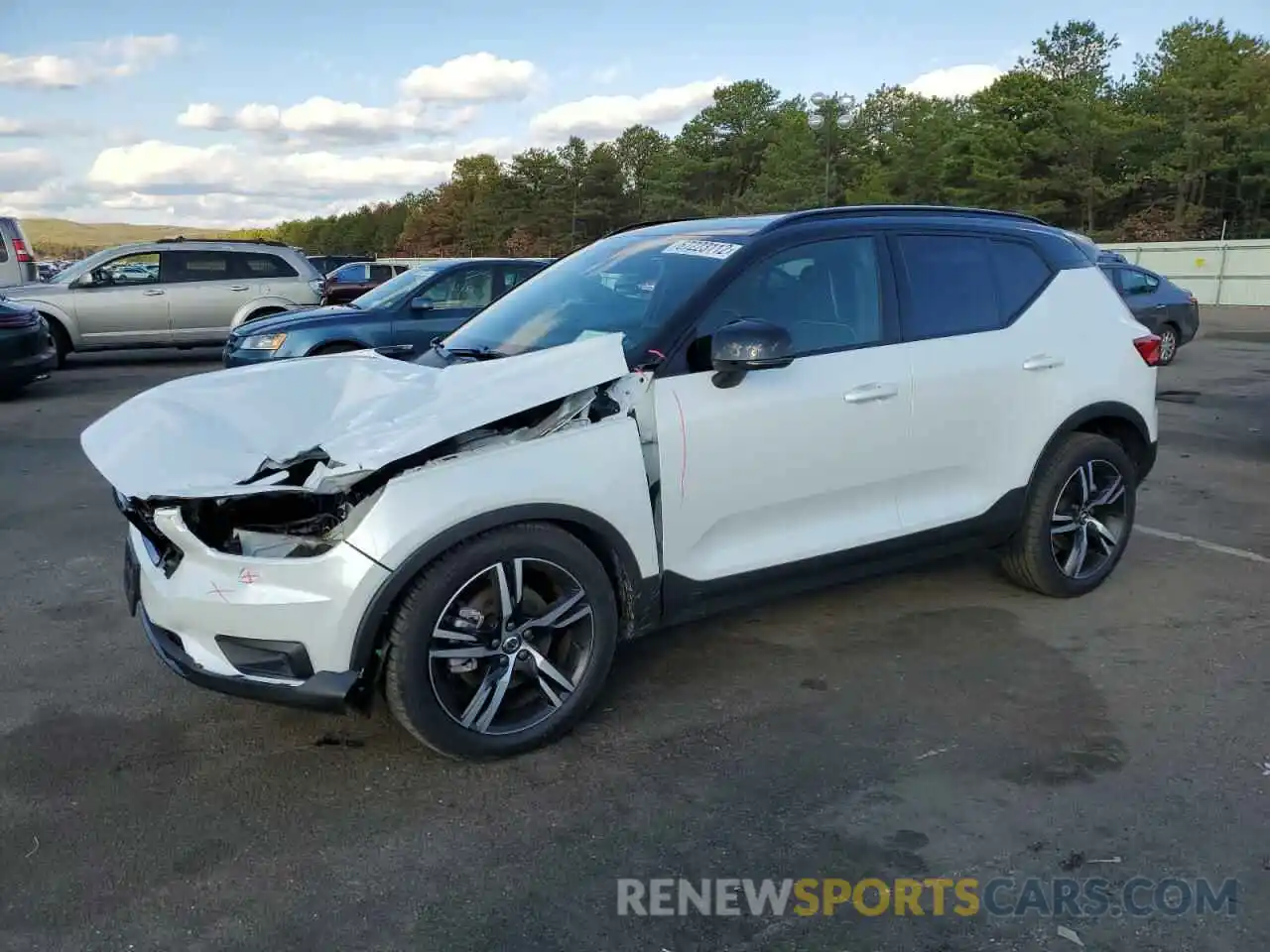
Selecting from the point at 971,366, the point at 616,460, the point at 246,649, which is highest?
the point at 971,366

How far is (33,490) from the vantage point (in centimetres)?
752

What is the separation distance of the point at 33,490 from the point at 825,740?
630 cm

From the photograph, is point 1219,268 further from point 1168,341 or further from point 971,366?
point 971,366

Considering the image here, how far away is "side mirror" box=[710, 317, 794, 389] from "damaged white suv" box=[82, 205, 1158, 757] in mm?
10

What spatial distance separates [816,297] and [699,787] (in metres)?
1.97

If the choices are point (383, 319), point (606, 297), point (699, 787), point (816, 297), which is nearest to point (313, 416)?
point (606, 297)

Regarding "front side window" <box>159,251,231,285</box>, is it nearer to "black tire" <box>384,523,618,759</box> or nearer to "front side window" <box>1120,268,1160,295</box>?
"front side window" <box>1120,268,1160,295</box>

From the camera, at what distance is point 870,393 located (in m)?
4.16

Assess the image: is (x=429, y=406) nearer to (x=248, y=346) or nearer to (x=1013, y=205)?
(x=248, y=346)

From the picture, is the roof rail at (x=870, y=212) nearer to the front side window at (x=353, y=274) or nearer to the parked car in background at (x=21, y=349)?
the parked car in background at (x=21, y=349)

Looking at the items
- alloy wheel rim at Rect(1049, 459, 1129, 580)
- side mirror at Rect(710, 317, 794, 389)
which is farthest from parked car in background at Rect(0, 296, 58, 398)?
alloy wheel rim at Rect(1049, 459, 1129, 580)

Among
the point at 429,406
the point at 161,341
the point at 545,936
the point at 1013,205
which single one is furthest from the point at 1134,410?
the point at 1013,205

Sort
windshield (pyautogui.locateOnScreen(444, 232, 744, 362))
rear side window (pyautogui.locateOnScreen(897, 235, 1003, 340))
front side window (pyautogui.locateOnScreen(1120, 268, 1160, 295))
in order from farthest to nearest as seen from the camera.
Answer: front side window (pyautogui.locateOnScreen(1120, 268, 1160, 295))
rear side window (pyautogui.locateOnScreen(897, 235, 1003, 340))
windshield (pyautogui.locateOnScreen(444, 232, 744, 362))

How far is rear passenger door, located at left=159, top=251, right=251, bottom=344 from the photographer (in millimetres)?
15102
